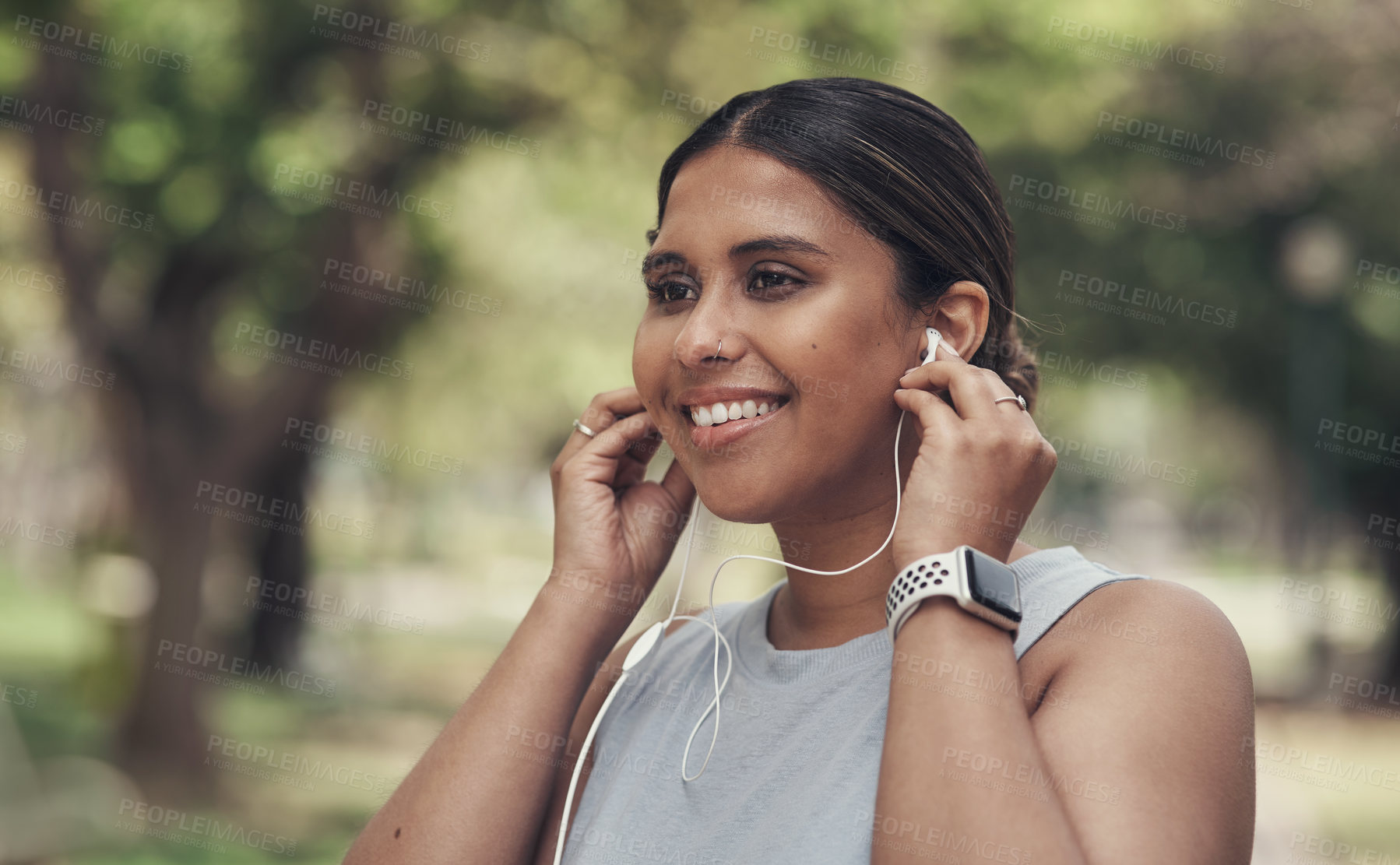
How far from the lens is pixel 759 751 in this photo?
2.08 metres

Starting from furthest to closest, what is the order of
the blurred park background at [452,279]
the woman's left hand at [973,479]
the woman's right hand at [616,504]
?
the blurred park background at [452,279]
the woman's right hand at [616,504]
the woman's left hand at [973,479]

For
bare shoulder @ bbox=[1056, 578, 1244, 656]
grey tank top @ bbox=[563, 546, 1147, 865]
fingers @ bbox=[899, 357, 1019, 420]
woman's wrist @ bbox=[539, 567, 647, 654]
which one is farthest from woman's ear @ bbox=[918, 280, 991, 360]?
woman's wrist @ bbox=[539, 567, 647, 654]

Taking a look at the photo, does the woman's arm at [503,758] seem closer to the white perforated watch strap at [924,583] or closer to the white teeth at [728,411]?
the white teeth at [728,411]

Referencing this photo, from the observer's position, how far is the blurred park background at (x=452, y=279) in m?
8.12

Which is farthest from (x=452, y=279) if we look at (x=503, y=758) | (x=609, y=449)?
(x=503, y=758)

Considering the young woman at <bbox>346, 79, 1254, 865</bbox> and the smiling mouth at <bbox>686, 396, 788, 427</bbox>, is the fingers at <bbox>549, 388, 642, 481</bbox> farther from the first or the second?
the smiling mouth at <bbox>686, 396, 788, 427</bbox>

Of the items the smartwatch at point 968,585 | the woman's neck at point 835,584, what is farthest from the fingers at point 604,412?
the smartwatch at point 968,585

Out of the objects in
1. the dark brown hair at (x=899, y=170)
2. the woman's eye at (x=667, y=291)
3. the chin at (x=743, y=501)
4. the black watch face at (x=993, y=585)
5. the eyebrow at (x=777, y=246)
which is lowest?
the black watch face at (x=993, y=585)

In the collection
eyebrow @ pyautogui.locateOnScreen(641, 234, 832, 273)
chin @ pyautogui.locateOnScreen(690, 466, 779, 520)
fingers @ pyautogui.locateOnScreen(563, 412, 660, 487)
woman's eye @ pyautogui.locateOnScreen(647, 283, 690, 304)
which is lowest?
chin @ pyautogui.locateOnScreen(690, 466, 779, 520)

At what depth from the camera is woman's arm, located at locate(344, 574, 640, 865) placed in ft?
7.14

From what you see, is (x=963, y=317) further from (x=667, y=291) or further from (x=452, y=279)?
(x=452, y=279)

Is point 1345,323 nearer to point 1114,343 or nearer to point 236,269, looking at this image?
point 1114,343

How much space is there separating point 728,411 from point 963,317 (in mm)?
503

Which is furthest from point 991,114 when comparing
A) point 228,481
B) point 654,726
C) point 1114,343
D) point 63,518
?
point 63,518
